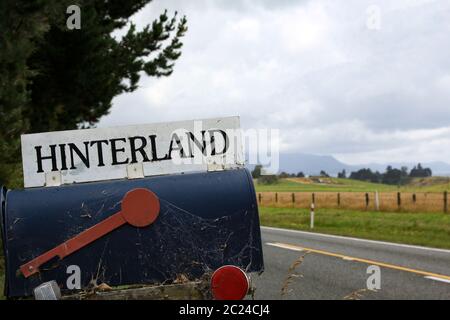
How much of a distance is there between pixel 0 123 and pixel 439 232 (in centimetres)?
1272

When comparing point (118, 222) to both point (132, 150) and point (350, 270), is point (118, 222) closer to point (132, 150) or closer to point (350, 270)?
point (132, 150)

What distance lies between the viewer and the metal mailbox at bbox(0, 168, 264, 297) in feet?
9.18

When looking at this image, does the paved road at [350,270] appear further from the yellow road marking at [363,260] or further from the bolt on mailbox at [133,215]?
the bolt on mailbox at [133,215]

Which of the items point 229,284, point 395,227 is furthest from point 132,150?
point 395,227

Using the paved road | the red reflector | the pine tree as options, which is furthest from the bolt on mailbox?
the pine tree

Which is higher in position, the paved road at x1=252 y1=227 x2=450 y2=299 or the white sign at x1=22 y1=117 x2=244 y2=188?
the white sign at x1=22 y1=117 x2=244 y2=188

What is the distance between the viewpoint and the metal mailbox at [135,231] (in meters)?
2.80

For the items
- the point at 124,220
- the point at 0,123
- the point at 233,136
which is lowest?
the point at 124,220

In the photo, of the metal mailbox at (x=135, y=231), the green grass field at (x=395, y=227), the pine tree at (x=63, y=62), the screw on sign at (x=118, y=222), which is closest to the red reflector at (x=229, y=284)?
the metal mailbox at (x=135, y=231)

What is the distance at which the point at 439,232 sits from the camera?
16781 millimetres

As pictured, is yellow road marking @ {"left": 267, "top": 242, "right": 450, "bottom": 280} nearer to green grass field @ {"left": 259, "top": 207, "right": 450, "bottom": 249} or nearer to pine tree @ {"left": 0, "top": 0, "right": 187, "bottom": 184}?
green grass field @ {"left": 259, "top": 207, "right": 450, "bottom": 249}

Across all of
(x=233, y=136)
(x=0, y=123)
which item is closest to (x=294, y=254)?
(x=0, y=123)

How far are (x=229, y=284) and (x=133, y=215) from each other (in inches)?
22.2
